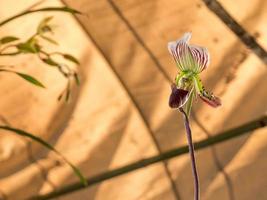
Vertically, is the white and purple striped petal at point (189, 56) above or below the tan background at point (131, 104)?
above

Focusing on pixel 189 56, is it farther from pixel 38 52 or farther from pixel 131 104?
pixel 131 104

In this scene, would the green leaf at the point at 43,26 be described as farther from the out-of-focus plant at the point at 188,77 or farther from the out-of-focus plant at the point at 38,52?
the out-of-focus plant at the point at 188,77

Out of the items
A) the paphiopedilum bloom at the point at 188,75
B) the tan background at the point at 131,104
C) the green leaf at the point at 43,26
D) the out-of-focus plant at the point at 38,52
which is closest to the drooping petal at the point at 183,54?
the paphiopedilum bloom at the point at 188,75

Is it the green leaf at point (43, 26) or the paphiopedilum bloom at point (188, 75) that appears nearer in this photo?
the paphiopedilum bloom at point (188, 75)

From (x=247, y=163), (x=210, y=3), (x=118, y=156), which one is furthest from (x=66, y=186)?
(x=210, y=3)

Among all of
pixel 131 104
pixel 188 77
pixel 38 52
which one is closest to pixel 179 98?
pixel 188 77

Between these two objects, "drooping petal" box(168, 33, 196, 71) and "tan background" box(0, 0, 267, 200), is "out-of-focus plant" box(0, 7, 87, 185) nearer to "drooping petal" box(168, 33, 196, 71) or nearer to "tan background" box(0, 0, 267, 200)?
"tan background" box(0, 0, 267, 200)

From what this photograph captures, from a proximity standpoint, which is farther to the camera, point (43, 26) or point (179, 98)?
point (43, 26)

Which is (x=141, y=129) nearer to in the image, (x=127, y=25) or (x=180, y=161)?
(x=180, y=161)
